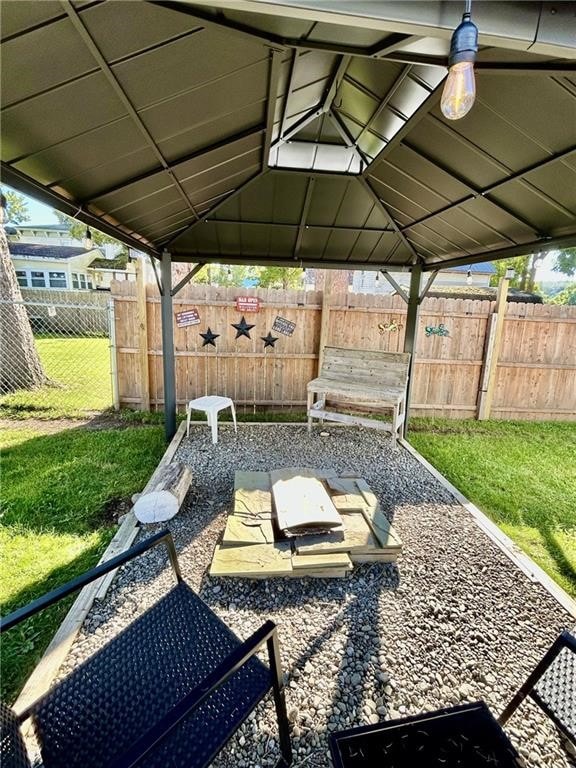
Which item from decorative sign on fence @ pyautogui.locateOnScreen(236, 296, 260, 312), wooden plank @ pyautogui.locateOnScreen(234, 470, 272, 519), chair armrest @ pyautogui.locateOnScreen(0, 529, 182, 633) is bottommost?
wooden plank @ pyautogui.locateOnScreen(234, 470, 272, 519)

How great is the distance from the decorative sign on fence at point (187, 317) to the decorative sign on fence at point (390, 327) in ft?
9.40

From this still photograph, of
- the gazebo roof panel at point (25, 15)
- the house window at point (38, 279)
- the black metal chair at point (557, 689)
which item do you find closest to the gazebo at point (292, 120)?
the gazebo roof panel at point (25, 15)

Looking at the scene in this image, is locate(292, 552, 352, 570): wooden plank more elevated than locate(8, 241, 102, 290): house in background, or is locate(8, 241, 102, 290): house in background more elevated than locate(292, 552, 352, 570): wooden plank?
locate(8, 241, 102, 290): house in background

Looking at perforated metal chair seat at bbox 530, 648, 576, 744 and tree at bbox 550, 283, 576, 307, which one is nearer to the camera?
perforated metal chair seat at bbox 530, 648, 576, 744

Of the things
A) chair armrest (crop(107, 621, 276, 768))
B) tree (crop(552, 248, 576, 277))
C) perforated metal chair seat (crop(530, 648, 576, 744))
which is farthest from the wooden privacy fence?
tree (crop(552, 248, 576, 277))

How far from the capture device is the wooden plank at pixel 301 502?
8.06 feet

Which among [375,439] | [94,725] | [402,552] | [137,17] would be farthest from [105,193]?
[375,439]

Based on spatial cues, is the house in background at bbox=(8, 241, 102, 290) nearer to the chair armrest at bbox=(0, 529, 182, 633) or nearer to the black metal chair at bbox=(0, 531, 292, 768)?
the chair armrest at bbox=(0, 529, 182, 633)

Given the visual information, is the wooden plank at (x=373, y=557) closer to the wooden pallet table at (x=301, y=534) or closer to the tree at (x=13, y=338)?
the wooden pallet table at (x=301, y=534)

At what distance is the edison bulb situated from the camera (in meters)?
0.83

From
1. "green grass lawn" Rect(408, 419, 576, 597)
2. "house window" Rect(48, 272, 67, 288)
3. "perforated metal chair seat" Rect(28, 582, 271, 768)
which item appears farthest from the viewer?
"house window" Rect(48, 272, 67, 288)

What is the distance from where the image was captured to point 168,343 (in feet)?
14.7

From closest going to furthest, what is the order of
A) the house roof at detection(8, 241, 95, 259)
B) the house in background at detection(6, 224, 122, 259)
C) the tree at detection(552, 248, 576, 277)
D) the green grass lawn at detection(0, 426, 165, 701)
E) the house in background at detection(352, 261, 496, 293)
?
the green grass lawn at detection(0, 426, 165, 701), the house in background at detection(352, 261, 496, 293), the house roof at detection(8, 241, 95, 259), the tree at detection(552, 248, 576, 277), the house in background at detection(6, 224, 122, 259)

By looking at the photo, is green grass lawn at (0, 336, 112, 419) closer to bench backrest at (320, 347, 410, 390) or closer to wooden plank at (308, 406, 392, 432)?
wooden plank at (308, 406, 392, 432)
